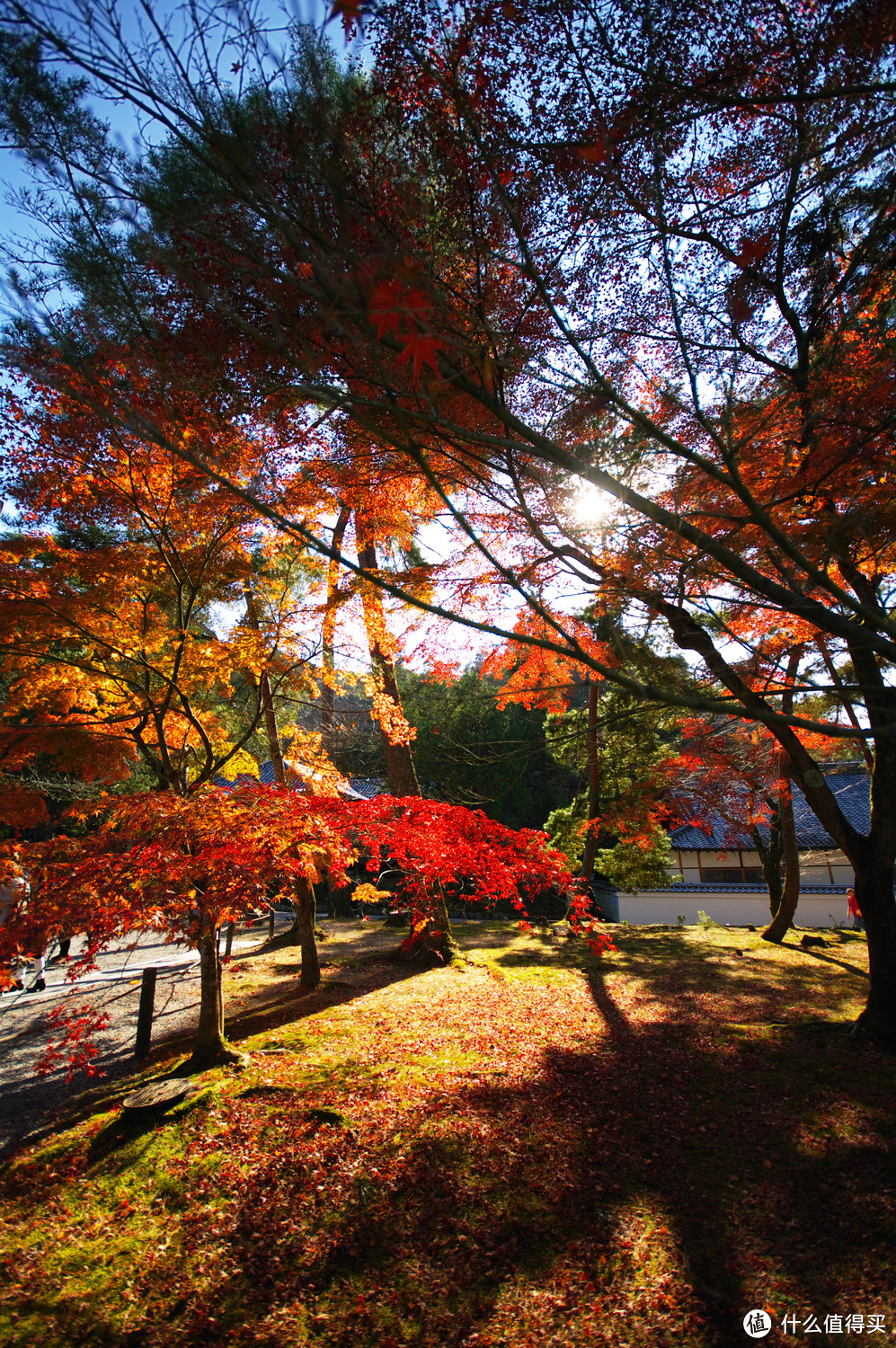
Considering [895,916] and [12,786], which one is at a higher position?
[12,786]

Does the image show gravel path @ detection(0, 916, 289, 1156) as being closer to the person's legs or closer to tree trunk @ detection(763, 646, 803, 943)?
the person's legs

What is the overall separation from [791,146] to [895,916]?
563 centimetres

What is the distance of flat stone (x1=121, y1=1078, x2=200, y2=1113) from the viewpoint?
4473 mm

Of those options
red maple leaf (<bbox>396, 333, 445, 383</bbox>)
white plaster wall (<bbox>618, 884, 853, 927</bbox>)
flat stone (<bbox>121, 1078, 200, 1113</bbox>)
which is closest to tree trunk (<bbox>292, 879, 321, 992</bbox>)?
flat stone (<bbox>121, 1078, 200, 1113</bbox>)

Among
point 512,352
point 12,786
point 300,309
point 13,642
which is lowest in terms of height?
point 12,786

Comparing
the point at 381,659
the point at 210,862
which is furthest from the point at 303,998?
the point at 381,659

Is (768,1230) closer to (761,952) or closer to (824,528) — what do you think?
(824,528)

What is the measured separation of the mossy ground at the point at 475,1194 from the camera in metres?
2.73

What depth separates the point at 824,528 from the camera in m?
4.17

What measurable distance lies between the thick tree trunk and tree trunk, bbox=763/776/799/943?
5087 millimetres

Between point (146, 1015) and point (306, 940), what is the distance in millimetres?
2235

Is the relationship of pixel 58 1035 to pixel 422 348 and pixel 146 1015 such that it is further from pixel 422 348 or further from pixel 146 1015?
pixel 422 348

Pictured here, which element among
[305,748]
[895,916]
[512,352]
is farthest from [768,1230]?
[305,748]

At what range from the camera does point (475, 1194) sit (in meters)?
3.47
